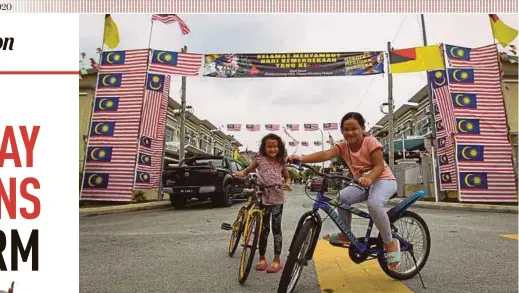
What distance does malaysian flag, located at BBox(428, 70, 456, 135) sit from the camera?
329 inches

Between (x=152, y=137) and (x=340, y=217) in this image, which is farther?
(x=152, y=137)

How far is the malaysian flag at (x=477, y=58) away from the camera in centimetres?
765

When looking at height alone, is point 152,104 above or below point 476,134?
above

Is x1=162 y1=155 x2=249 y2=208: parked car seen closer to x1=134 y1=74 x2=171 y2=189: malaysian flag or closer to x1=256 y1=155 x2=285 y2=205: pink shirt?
x1=134 y1=74 x2=171 y2=189: malaysian flag

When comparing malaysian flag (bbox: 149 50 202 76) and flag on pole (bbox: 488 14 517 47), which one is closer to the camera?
flag on pole (bbox: 488 14 517 47)

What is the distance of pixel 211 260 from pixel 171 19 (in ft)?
6.75

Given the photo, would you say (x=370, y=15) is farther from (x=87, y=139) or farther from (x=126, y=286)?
(x=87, y=139)

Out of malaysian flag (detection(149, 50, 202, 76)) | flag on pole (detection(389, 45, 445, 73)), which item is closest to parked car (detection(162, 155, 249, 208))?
malaysian flag (detection(149, 50, 202, 76))

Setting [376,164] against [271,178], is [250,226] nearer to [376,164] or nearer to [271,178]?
[271,178]

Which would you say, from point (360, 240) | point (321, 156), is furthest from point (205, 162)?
point (360, 240)

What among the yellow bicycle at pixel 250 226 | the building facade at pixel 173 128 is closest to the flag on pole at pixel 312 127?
the yellow bicycle at pixel 250 226

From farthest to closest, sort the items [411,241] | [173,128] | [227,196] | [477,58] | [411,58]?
[173,128], [227,196], [477,58], [411,58], [411,241]

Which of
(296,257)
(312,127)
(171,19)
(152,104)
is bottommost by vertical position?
(296,257)

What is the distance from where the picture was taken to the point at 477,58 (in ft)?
25.7
